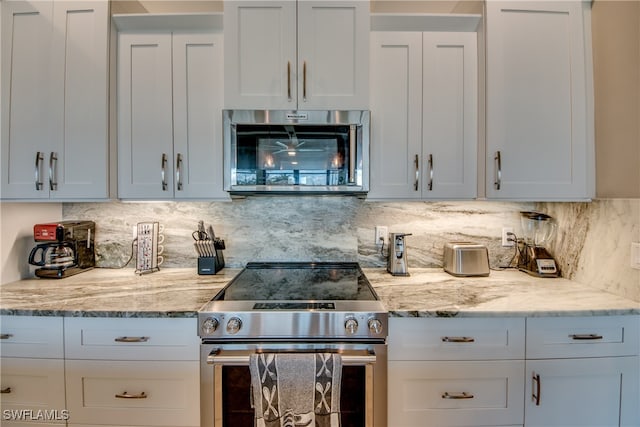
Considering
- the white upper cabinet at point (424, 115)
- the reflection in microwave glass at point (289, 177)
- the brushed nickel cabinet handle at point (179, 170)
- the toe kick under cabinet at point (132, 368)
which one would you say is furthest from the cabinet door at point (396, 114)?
the toe kick under cabinet at point (132, 368)

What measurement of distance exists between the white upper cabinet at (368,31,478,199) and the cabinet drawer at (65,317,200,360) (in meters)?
1.11

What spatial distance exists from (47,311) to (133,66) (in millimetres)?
1256

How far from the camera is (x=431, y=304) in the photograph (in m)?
1.33

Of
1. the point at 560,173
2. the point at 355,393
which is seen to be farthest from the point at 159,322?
the point at 560,173

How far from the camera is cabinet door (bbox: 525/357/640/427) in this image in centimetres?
129

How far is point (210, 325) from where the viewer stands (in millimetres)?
1231

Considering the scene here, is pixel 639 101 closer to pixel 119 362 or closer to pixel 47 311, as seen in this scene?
pixel 119 362

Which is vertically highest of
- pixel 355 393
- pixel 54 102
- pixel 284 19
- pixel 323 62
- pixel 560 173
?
pixel 284 19

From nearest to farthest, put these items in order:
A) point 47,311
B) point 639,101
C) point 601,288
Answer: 1. point 47,311
2. point 639,101
3. point 601,288

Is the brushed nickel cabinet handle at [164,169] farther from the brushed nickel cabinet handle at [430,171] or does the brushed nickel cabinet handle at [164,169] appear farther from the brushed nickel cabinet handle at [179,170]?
the brushed nickel cabinet handle at [430,171]

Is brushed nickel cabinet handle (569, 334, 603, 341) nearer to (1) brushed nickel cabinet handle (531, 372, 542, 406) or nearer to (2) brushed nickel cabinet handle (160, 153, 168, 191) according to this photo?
(1) brushed nickel cabinet handle (531, 372, 542, 406)

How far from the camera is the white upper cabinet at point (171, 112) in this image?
5.29 feet

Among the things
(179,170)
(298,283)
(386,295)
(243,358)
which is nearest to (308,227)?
(298,283)

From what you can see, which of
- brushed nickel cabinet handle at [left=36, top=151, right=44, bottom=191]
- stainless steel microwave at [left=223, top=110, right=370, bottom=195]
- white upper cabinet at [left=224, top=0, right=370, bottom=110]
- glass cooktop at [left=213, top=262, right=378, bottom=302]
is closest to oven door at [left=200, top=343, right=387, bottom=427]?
glass cooktop at [left=213, top=262, right=378, bottom=302]
